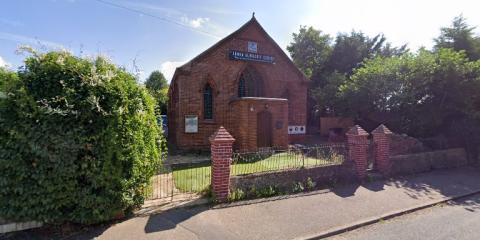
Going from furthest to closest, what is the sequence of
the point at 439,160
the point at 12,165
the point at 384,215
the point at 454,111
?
the point at 454,111 < the point at 439,160 < the point at 384,215 < the point at 12,165

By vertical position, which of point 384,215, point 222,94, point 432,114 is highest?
point 222,94

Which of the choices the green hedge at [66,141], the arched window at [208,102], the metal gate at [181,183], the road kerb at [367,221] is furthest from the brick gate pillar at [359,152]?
the arched window at [208,102]

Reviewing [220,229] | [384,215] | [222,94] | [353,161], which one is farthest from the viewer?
[222,94]

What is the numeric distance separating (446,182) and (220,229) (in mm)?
9012

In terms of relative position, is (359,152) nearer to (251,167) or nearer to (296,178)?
(296,178)

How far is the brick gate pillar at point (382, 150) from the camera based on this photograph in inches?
413

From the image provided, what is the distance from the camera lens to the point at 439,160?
41.5 feet

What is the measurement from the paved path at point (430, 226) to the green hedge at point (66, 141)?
434 centimetres

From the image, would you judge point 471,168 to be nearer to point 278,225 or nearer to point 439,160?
point 439,160

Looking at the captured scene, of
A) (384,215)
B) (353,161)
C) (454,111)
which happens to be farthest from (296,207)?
(454,111)

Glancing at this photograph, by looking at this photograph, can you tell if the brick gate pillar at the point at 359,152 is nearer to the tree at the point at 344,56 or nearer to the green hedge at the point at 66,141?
the green hedge at the point at 66,141

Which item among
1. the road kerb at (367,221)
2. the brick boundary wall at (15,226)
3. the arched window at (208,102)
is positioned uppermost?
the arched window at (208,102)

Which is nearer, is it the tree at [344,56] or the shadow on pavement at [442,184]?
the shadow on pavement at [442,184]

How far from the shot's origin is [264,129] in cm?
1533
